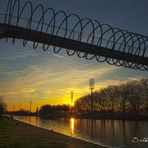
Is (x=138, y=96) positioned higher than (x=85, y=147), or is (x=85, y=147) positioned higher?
(x=138, y=96)

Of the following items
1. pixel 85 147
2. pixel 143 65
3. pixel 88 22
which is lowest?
pixel 85 147

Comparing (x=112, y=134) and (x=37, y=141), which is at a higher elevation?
(x=37, y=141)

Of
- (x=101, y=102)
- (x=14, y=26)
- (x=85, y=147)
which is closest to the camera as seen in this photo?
(x=14, y=26)

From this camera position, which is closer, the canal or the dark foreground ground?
the dark foreground ground

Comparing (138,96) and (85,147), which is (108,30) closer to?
(85,147)

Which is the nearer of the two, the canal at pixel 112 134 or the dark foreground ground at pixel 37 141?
the dark foreground ground at pixel 37 141

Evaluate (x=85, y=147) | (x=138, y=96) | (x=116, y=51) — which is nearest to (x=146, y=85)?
(x=138, y=96)

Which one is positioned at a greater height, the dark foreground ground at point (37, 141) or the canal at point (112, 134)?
the dark foreground ground at point (37, 141)

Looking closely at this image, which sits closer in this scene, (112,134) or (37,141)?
(37,141)

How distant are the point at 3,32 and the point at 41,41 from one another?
8.12ft

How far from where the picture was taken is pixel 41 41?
21297 millimetres

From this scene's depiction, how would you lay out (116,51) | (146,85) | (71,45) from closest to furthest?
(71,45), (116,51), (146,85)

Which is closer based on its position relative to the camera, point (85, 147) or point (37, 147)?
point (37, 147)

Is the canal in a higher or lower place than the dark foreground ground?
lower
